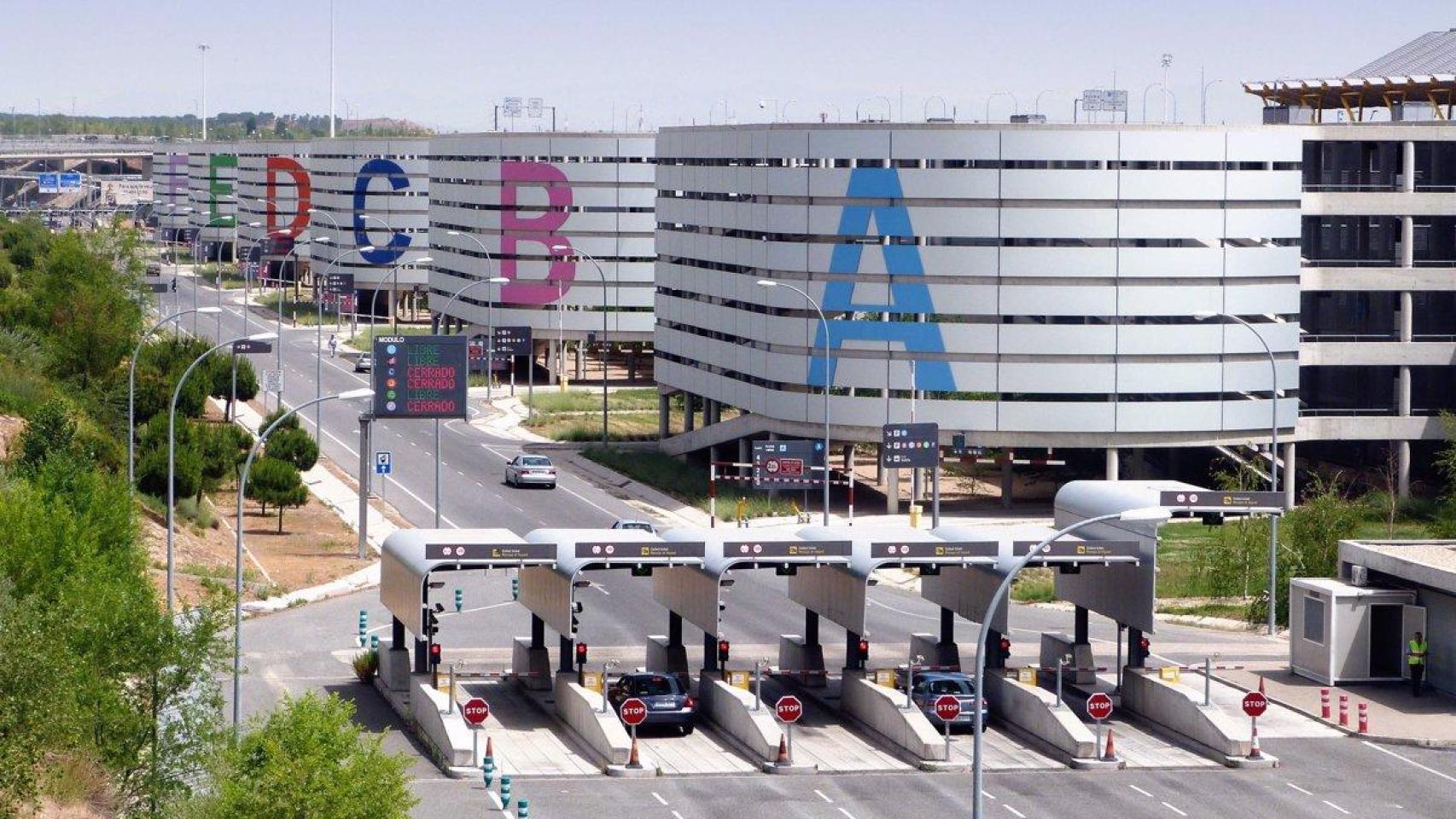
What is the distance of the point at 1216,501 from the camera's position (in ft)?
165

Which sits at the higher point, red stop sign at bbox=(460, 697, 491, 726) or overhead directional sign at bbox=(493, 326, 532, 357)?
overhead directional sign at bbox=(493, 326, 532, 357)

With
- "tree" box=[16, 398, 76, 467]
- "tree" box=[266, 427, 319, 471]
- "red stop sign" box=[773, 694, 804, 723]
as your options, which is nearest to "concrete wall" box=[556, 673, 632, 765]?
"red stop sign" box=[773, 694, 804, 723]

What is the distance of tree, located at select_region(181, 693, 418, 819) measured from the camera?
3058 cm

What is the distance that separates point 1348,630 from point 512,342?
222ft

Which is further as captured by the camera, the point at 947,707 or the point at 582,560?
the point at 582,560

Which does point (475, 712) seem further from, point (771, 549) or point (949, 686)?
point (949, 686)

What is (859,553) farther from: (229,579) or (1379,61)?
(1379,61)

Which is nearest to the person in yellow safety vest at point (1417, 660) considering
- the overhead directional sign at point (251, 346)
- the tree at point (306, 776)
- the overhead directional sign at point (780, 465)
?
the tree at point (306, 776)

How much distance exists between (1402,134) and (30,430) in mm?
52364

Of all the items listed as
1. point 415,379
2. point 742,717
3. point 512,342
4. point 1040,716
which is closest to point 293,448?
point 415,379

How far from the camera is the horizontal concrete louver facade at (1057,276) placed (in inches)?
3361

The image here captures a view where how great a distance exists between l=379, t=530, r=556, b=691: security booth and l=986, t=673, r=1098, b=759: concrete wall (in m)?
10.2

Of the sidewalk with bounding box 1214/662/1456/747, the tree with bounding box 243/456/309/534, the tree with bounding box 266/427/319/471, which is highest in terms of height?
the tree with bounding box 266/427/319/471

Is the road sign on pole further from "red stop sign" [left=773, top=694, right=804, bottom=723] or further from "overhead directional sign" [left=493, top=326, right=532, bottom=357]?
"overhead directional sign" [left=493, top=326, right=532, bottom=357]
